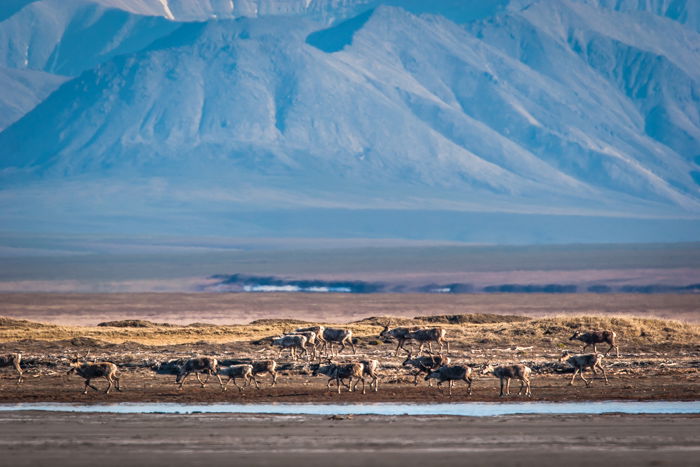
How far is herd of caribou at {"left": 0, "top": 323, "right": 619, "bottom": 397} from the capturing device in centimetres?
2969

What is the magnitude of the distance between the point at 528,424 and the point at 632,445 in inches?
108

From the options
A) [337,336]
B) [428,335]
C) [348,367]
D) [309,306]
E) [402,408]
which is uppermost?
[309,306]

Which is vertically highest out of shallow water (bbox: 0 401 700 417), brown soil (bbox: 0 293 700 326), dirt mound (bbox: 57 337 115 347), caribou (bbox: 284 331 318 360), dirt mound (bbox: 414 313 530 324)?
brown soil (bbox: 0 293 700 326)

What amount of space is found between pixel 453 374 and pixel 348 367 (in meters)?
2.59

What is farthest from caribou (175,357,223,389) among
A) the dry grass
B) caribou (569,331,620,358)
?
caribou (569,331,620,358)

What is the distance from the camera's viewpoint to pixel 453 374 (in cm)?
2966

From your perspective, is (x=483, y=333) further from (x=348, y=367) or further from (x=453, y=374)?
(x=348, y=367)

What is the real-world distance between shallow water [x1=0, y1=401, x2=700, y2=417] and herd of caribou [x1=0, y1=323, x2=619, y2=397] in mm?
1412

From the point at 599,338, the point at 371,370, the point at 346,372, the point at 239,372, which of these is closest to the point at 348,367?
the point at 346,372

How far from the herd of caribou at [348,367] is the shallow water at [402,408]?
4.63 ft

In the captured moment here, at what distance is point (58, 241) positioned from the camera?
17838 centimetres

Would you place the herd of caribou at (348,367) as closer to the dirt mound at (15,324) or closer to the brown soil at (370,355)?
the brown soil at (370,355)

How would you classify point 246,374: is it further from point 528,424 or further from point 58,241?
point 58,241

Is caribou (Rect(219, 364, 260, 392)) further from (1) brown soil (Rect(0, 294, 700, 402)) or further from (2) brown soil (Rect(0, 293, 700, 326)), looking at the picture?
(2) brown soil (Rect(0, 293, 700, 326))
